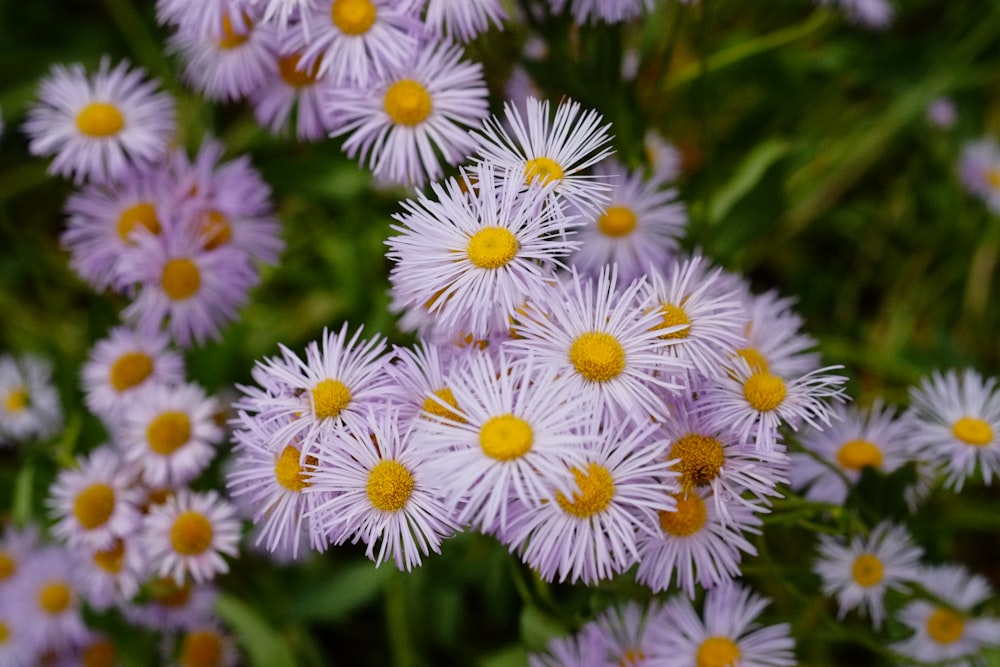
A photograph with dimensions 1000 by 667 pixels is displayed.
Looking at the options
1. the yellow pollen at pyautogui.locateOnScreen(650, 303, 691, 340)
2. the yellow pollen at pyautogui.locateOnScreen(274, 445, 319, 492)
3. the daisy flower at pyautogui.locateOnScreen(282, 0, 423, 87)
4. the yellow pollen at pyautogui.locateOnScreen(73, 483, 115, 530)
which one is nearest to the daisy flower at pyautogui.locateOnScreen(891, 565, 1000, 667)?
the yellow pollen at pyautogui.locateOnScreen(650, 303, 691, 340)

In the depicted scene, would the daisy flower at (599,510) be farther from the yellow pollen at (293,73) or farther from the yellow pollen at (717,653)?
the yellow pollen at (293,73)

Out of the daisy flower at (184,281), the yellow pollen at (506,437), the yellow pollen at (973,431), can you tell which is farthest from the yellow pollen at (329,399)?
the yellow pollen at (973,431)

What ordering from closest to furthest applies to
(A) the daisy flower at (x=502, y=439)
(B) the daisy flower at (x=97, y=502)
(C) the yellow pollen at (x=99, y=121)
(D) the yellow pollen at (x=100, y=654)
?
(A) the daisy flower at (x=502, y=439)
(B) the daisy flower at (x=97, y=502)
(C) the yellow pollen at (x=99, y=121)
(D) the yellow pollen at (x=100, y=654)

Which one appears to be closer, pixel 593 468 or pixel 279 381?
pixel 593 468

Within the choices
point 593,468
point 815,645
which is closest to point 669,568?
point 593,468

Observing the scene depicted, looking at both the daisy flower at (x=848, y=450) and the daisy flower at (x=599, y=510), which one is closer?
the daisy flower at (x=599, y=510)

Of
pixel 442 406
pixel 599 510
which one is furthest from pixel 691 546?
pixel 442 406

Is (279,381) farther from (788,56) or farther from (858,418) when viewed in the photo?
(788,56)
